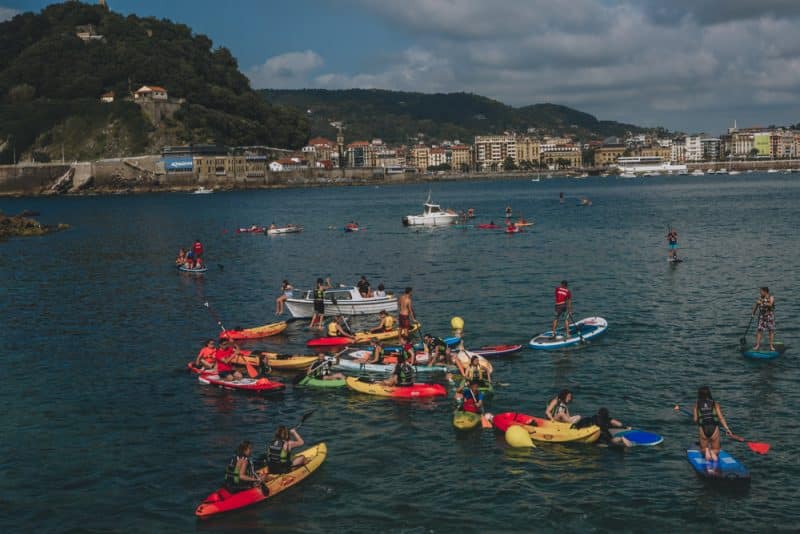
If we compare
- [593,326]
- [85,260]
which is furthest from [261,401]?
[85,260]

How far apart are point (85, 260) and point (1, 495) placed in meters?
49.9

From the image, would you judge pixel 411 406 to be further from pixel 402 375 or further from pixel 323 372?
pixel 323 372

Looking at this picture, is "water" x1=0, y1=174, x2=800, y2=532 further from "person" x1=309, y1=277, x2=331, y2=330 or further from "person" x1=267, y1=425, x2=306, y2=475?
"person" x1=309, y1=277, x2=331, y2=330

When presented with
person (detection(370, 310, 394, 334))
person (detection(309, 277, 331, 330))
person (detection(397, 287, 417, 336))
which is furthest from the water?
person (detection(397, 287, 417, 336))

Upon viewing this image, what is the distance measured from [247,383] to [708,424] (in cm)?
1462

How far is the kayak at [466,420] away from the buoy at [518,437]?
4.87 feet

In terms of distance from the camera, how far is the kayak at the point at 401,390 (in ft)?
81.7

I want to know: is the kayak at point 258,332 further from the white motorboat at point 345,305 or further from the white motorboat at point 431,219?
the white motorboat at point 431,219

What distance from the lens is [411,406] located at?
24250 mm

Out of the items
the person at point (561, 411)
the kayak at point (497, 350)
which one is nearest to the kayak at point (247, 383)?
the kayak at point (497, 350)

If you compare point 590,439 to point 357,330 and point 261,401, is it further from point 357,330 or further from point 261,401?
point 357,330

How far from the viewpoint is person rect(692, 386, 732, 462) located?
18.5 meters

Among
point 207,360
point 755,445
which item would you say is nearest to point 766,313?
point 755,445

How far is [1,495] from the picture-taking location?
18.8 metres
